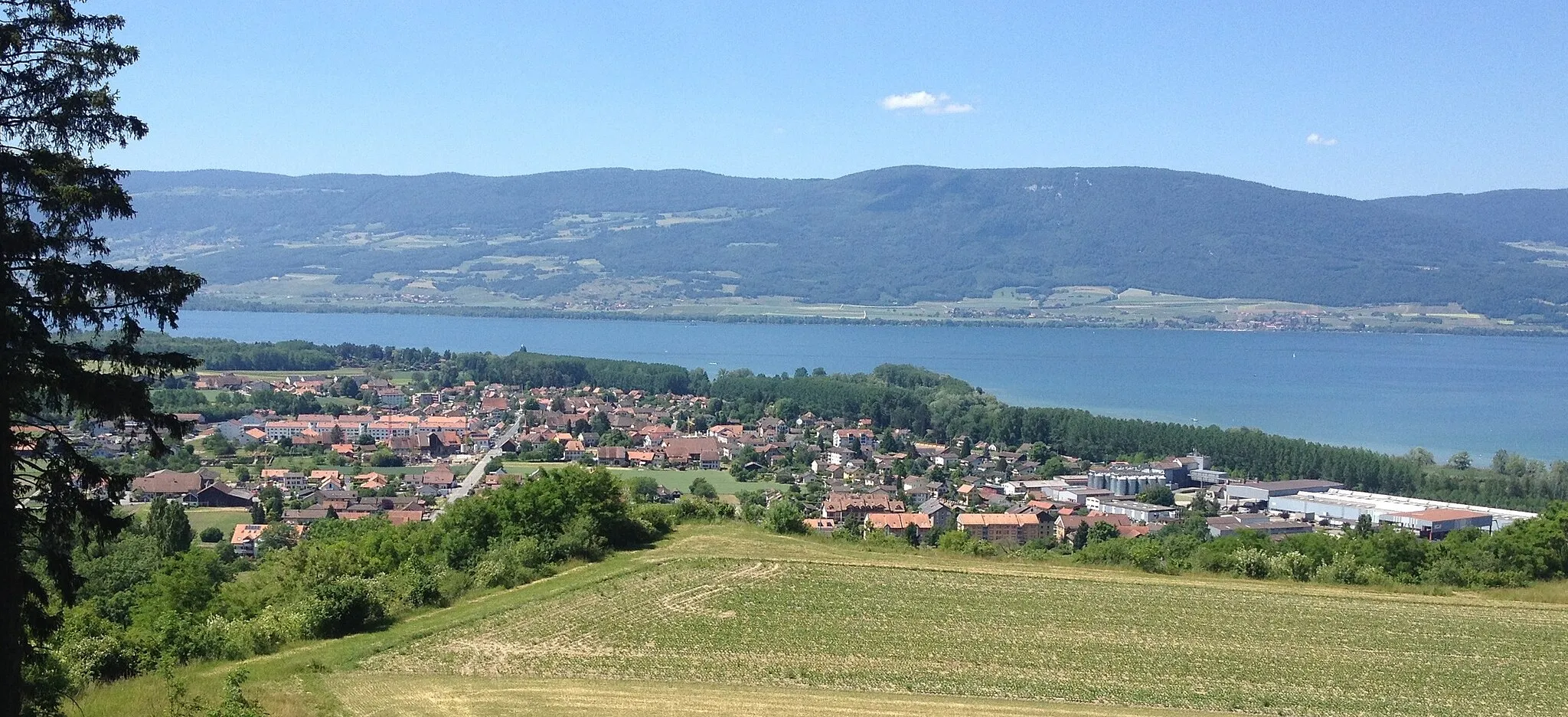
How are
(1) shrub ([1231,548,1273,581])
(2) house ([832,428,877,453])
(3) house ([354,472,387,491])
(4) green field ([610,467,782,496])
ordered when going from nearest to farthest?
(1) shrub ([1231,548,1273,581]) → (3) house ([354,472,387,491]) → (4) green field ([610,467,782,496]) → (2) house ([832,428,877,453])

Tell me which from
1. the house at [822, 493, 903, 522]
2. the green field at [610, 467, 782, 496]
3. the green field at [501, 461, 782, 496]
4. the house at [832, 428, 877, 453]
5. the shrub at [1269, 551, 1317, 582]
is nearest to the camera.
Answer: the shrub at [1269, 551, 1317, 582]

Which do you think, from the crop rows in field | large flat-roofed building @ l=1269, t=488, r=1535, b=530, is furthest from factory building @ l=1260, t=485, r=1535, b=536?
the crop rows in field

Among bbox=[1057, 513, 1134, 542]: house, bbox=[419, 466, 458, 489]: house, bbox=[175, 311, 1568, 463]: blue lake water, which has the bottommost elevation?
bbox=[419, 466, 458, 489]: house

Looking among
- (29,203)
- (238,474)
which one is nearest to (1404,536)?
(29,203)

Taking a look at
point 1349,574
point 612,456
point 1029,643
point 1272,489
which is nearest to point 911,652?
point 1029,643

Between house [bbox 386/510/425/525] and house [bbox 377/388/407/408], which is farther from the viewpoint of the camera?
house [bbox 377/388/407/408]

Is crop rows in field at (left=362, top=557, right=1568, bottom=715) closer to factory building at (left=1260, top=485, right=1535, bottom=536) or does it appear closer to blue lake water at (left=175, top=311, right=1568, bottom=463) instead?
factory building at (left=1260, top=485, right=1535, bottom=536)

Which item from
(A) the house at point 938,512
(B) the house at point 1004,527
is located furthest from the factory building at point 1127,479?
(B) the house at point 1004,527

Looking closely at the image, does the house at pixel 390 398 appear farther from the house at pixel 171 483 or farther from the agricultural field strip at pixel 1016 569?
the agricultural field strip at pixel 1016 569
